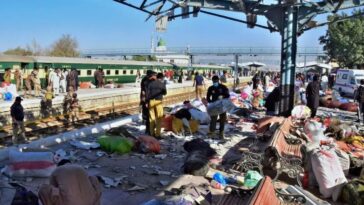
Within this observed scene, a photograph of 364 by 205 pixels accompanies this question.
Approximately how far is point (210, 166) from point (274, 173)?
3.75 feet

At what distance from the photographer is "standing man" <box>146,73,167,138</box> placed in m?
9.84

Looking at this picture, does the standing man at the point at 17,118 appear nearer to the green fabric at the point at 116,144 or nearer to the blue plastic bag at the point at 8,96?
the green fabric at the point at 116,144

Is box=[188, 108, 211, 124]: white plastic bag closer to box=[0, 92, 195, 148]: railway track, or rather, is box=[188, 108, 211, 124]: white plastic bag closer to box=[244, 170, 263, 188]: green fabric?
Answer: box=[0, 92, 195, 148]: railway track

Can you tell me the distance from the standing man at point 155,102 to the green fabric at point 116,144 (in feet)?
4.38

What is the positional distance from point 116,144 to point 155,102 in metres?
1.74

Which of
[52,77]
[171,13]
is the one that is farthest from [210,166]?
[52,77]

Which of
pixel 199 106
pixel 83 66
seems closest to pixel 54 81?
pixel 83 66

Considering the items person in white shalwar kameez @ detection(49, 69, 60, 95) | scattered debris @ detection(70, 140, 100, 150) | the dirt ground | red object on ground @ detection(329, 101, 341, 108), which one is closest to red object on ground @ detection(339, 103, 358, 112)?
red object on ground @ detection(329, 101, 341, 108)

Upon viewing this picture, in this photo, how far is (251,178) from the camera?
6.39m

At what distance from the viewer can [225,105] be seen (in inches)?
397

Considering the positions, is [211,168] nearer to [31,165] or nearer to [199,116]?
[31,165]

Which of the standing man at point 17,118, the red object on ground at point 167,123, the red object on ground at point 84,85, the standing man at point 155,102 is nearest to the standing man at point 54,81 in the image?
the red object on ground at point 84,85

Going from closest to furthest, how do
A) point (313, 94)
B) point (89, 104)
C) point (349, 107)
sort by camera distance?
1. point (313, 94)
2. point (349, 107)
3. point (89, 104)

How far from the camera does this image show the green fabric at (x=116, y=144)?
8.45 metres
